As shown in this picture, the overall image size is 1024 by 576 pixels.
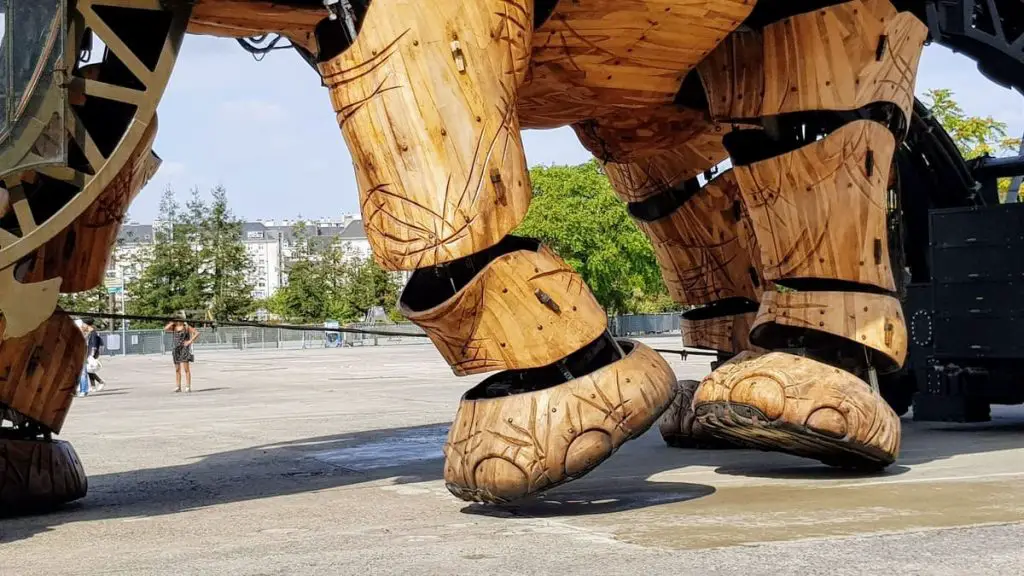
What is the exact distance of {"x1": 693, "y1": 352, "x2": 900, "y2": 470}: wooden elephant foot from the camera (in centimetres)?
602

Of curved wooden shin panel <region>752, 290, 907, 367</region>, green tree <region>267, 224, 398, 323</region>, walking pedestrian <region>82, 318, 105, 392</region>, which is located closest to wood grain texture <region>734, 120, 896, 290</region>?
curved wooden shin panel <region>752, 290, 907, 367</region>

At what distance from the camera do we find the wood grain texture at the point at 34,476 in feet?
20.0

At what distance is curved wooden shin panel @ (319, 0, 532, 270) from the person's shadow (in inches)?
48.4

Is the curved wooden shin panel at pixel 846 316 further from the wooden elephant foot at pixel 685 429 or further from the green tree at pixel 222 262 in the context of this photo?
the green tree at pixel 222 262

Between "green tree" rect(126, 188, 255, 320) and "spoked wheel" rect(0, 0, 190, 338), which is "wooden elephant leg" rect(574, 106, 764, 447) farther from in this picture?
"green tree" rect(126, 188, 255, 320)

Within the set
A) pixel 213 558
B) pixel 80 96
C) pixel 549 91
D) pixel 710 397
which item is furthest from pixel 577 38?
Result: pixel 213 558

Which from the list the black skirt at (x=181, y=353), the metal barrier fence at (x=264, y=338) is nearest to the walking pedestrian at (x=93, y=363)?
the black skirt at (x=181, y=353)

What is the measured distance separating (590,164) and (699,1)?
1948 inches

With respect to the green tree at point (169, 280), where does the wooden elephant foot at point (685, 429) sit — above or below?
below

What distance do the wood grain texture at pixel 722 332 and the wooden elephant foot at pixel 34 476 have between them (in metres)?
4.10

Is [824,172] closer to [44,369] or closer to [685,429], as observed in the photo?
[685,429]

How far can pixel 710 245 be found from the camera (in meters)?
8.38

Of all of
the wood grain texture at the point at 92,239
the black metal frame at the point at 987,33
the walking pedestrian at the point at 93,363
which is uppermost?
the black metal frame at the point at 987,33

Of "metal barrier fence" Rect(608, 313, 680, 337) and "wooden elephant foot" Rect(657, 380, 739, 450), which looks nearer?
"wooden elephant foot" Rect(657, 380, 739, 450)
